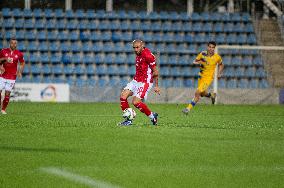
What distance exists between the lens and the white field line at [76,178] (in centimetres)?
620

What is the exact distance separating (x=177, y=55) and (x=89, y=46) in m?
4.03

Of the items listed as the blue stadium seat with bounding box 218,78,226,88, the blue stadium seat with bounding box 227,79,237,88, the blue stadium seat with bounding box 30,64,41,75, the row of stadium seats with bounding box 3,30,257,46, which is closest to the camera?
the blue stadium seat with bounding box 30,64,41,75

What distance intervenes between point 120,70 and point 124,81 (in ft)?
3.79

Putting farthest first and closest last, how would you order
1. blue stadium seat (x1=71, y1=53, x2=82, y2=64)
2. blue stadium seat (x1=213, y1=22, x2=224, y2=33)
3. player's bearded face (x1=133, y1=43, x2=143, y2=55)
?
blue stadium seat (x1=213, y1=22, x2=224, y2=33)
blue stadium seat (x1=71, y1=53, x2=82, y2=64)
player's bearded face (x1=133, y1=43, x2=143, y2=55)

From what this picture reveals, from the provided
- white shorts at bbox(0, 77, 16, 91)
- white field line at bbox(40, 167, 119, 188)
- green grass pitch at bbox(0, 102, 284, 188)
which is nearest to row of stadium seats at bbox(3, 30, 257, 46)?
white shorts at bbox(0, 77, 16, 91)

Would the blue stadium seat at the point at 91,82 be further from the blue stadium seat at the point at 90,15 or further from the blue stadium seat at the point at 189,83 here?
the blue stadium seat at the point at 189,83

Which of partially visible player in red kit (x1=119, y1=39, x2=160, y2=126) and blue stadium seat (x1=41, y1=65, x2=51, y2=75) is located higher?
partially visible player in red kit (x1=119, y1=39, x2=160, y2=126)

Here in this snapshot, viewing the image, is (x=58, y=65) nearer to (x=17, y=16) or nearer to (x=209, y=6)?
(x=17, y=16)

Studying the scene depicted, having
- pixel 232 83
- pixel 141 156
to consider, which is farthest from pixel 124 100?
pixel 232 83

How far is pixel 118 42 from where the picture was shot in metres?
33.2

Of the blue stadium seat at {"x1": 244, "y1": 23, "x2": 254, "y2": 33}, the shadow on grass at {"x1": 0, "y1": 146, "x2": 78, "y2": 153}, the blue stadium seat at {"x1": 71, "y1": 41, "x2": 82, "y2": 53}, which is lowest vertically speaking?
the shadow on grass at {"x1": 0, "y1": 146, "x2": 78, "y2": 153}

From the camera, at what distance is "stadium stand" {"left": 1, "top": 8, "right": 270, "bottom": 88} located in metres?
32.2

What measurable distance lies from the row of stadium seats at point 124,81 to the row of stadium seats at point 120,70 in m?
0.23

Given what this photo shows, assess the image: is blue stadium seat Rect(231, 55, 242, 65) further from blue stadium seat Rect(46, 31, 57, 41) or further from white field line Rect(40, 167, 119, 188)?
white field line Rect(40, 167, 119, 188)
